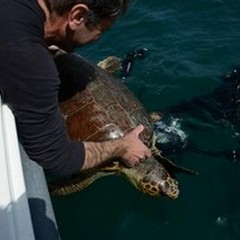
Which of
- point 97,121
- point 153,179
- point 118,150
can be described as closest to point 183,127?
point 153,179

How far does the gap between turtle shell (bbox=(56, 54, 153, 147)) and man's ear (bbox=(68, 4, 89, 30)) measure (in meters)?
1.42

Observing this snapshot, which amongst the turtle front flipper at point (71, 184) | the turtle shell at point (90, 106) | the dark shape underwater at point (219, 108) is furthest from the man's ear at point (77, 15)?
the dark shape underwater at point (219, 108)

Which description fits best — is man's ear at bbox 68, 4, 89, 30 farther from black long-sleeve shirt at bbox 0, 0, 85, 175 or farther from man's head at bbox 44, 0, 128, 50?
black long-sleeve shirt at bbox 0, 0, 85, 175

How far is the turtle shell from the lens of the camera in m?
4.68

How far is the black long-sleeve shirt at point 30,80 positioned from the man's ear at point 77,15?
179 mm

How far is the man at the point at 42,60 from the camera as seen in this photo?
2898 millimetres

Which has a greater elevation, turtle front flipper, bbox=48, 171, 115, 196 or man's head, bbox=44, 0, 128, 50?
man's head, bbox=44, 0, 128, 50

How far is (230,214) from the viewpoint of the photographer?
5.01 metres

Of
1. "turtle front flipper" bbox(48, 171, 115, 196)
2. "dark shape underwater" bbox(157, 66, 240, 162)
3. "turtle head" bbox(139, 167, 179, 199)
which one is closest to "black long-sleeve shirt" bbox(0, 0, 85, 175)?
"turtle front flipper" bbox(48, 171, 115, 196)

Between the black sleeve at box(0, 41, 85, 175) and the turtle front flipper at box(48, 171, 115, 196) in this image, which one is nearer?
the black sleeve at box(0, 41, 85, 175)

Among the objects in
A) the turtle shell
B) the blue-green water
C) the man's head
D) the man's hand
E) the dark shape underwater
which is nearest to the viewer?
the man's head

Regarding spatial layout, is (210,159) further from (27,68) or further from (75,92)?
(27,68)

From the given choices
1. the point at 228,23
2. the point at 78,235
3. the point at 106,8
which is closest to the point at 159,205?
the point at 78,235

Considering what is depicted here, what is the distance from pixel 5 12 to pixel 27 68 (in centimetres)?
32
